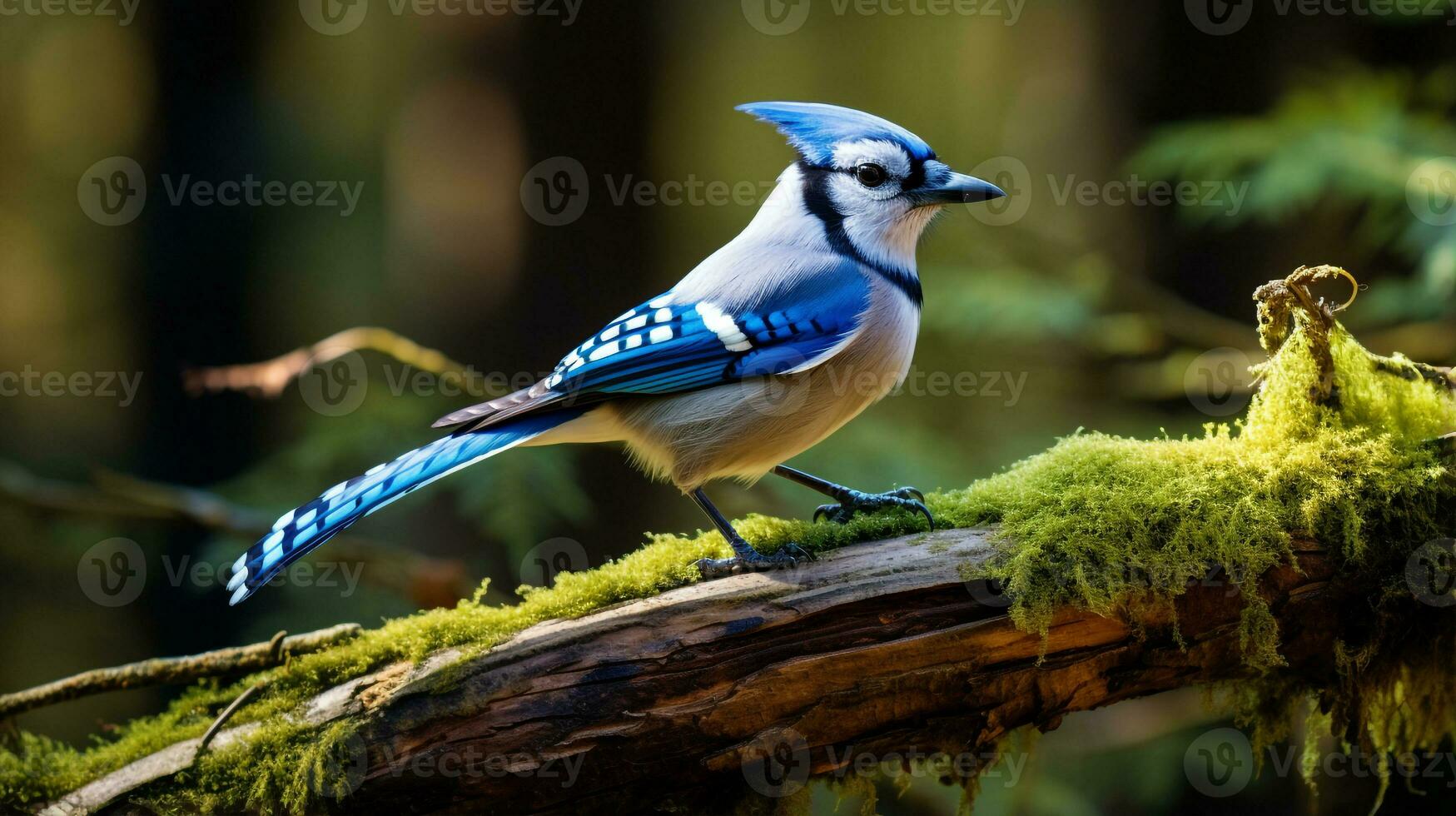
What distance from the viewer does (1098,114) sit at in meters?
5.17

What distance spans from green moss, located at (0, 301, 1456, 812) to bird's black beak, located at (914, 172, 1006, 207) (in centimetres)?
81

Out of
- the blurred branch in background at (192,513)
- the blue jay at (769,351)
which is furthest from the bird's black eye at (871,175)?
the blurred branch in background at (192,513)

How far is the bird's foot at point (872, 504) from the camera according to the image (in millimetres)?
2686

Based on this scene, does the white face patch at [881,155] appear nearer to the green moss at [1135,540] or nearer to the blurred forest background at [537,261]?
the green moss at [1135,540]

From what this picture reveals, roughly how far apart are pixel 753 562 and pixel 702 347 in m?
0.69

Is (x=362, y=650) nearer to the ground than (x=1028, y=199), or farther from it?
nearer to the ground

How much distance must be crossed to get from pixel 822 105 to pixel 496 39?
2.47 m

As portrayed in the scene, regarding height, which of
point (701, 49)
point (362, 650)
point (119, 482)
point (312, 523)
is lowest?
point (362, 650)

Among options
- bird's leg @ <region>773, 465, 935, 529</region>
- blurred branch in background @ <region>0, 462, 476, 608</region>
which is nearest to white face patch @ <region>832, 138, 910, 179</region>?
bird's leg @ <region>773, 465, 935, 529</region>

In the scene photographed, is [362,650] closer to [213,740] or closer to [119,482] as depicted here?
[213,740]

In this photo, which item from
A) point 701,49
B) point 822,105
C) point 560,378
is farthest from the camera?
point 701,49

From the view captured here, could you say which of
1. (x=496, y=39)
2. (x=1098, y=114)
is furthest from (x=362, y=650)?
(x=1098, y=114)

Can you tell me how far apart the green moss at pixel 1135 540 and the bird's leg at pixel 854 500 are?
0.05 meters

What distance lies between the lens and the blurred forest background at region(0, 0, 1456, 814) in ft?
14.0
